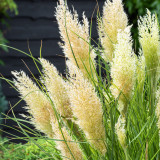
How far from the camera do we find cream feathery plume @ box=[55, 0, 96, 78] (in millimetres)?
1054

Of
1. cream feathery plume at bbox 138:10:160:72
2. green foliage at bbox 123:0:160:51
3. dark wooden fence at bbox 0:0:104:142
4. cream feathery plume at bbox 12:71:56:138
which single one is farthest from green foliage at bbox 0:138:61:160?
green foliage at bbox 123:0:160:51

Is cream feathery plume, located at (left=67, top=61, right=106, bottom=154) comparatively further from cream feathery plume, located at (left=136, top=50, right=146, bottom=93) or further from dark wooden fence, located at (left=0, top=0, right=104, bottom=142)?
dark wooden fence, located at (left=0, top=0, right=104, bottom=142)

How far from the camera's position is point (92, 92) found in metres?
0.86

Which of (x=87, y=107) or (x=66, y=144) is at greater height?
(x=87, y=107)

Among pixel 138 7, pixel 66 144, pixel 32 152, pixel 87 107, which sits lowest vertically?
pixel 32 152

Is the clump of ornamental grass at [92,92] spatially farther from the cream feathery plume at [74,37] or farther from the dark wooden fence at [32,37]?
the dark wooden fence at [32,37]

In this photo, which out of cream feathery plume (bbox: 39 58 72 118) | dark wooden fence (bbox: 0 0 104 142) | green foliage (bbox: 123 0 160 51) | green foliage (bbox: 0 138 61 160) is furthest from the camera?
dark wooden fence (bbox: 0 0 104 142)

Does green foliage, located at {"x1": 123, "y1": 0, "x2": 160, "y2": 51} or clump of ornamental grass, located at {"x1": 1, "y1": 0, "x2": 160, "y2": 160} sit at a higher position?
green foliage, located at {"x1": 123, "y1": 0, "x2": 160, "y2": 51}

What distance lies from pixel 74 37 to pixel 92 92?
28 cm

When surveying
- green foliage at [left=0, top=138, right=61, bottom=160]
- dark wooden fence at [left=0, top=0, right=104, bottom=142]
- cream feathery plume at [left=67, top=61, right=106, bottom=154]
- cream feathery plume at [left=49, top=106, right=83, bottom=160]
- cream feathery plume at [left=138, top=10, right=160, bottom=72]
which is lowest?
green foliage at [left=0, top=138, right=61, bottom=160]

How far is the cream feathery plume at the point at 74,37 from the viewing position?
1.05 metres

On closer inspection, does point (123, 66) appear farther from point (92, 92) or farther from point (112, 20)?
point (112, 20)

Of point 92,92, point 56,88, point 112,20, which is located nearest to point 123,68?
point 92,92

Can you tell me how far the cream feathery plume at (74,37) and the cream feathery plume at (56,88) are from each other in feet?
0.33
